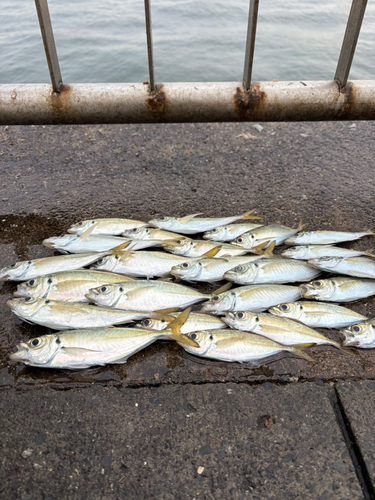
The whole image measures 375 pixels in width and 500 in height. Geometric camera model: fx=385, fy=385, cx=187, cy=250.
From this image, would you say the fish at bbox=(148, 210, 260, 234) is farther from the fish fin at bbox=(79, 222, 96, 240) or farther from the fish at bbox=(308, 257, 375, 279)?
the fish at bbox=(308, 257, 375, 279)

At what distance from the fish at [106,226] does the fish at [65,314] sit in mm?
866

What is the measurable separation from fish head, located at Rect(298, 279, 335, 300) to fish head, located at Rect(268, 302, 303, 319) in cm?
15

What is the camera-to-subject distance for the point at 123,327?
7.96 feet

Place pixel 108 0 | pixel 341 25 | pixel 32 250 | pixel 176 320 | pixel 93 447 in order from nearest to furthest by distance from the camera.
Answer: pixel 93 447, pixel 176 320, pixel 32 250, pixel 341 25, pixel 108 0

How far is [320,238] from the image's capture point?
124 inches

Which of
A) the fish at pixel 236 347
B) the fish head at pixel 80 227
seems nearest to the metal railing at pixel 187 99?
the fish head at pixel 80 227

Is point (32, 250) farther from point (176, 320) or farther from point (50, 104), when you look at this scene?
point (176, 320)

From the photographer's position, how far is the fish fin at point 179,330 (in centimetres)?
231

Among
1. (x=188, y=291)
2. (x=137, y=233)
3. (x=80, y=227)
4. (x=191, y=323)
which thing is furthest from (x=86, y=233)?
(x=191, y=323)

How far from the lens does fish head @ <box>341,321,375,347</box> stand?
7.79 feet

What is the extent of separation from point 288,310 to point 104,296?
4.02 feet

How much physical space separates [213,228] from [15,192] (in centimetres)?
201

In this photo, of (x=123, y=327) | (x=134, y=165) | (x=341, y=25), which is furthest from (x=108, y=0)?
(x=123, y=327)

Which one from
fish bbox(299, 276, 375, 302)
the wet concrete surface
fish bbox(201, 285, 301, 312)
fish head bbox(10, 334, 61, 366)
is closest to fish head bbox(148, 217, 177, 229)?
the wet concrete surface
